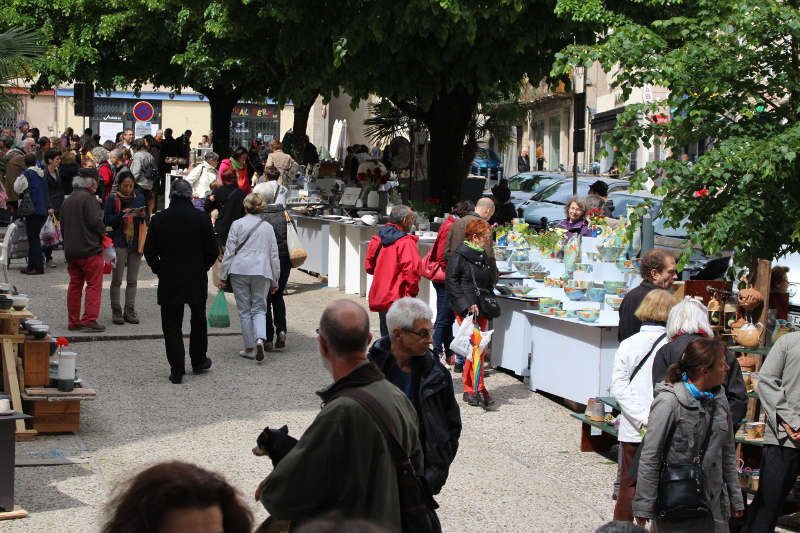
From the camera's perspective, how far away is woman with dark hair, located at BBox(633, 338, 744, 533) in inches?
185

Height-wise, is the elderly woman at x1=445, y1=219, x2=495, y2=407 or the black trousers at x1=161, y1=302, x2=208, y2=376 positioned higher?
the elderly woman at x1=445, y1=219, x2=495, y2=407

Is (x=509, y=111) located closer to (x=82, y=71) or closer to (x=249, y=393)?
(x=82, y=71)

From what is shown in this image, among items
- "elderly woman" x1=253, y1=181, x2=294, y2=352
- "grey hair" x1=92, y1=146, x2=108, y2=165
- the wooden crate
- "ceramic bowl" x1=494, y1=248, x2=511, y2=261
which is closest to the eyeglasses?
the wooden crate

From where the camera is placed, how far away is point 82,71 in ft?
87.2

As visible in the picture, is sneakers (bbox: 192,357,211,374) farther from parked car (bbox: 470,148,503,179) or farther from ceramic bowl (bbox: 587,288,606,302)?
parked car (bbox: 470,148,503,179)

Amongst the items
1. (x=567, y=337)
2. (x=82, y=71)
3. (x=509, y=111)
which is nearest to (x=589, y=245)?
(x=567, y=337)

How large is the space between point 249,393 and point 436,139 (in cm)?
824

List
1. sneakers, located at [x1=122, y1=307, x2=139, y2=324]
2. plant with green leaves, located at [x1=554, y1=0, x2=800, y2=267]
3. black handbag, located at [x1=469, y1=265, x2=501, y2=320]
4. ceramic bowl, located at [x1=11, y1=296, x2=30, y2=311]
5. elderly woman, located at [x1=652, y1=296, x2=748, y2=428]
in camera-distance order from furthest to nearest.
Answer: sneakers, located at [x1=122, y1=307, x2=139, y2=324], black handbag, located at [x1=469, y1=265, x2=501, y2=320], ceramic bowl, located at [x1=11, y1=296, x2=30, y2=311], plant with green leaves, located at [x1=554, y1=0, x2=800, y2=267], elderly woman, located at [x1=652, y1=296, x2=748, y2=428]

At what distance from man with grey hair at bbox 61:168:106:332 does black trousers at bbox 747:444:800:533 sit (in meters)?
7.37

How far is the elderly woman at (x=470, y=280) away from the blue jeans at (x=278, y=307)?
2.31 meters

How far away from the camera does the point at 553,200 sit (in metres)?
21.5

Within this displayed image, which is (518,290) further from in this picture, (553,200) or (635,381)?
(553,200)

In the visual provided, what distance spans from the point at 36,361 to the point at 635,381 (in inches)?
179

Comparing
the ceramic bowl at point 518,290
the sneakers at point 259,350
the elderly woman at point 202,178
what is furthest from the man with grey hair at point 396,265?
the elderly woman at point 202,178
